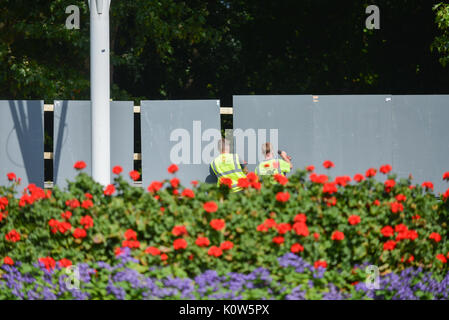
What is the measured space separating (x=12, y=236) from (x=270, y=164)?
433cm

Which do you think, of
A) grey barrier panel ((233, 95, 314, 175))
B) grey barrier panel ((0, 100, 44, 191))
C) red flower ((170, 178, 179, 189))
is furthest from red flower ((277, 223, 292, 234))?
grey barrier panel ((0, 100, 44, 191))

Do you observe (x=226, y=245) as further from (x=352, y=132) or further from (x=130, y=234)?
(x=352, y=132)

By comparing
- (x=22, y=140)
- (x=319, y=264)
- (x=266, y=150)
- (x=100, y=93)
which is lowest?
(x=319, y=264)

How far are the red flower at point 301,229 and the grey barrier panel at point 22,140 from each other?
19.5 ft

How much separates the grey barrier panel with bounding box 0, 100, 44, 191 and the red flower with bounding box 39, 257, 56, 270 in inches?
205

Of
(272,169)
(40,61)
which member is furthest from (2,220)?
(40,61)

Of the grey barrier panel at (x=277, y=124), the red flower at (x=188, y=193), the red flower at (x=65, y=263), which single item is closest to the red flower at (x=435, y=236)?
the red flower at (x=188, y=193)

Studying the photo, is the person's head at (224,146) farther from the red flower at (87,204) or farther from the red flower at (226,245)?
the red flower at (226,245)

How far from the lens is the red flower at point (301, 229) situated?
412 centimetres

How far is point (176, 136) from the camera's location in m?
9.34

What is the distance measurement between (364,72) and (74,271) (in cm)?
1474

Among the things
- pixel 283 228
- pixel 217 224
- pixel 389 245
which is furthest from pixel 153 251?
pixel 389 245

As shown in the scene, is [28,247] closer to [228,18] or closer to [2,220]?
[2,220]

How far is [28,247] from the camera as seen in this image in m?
4.34
